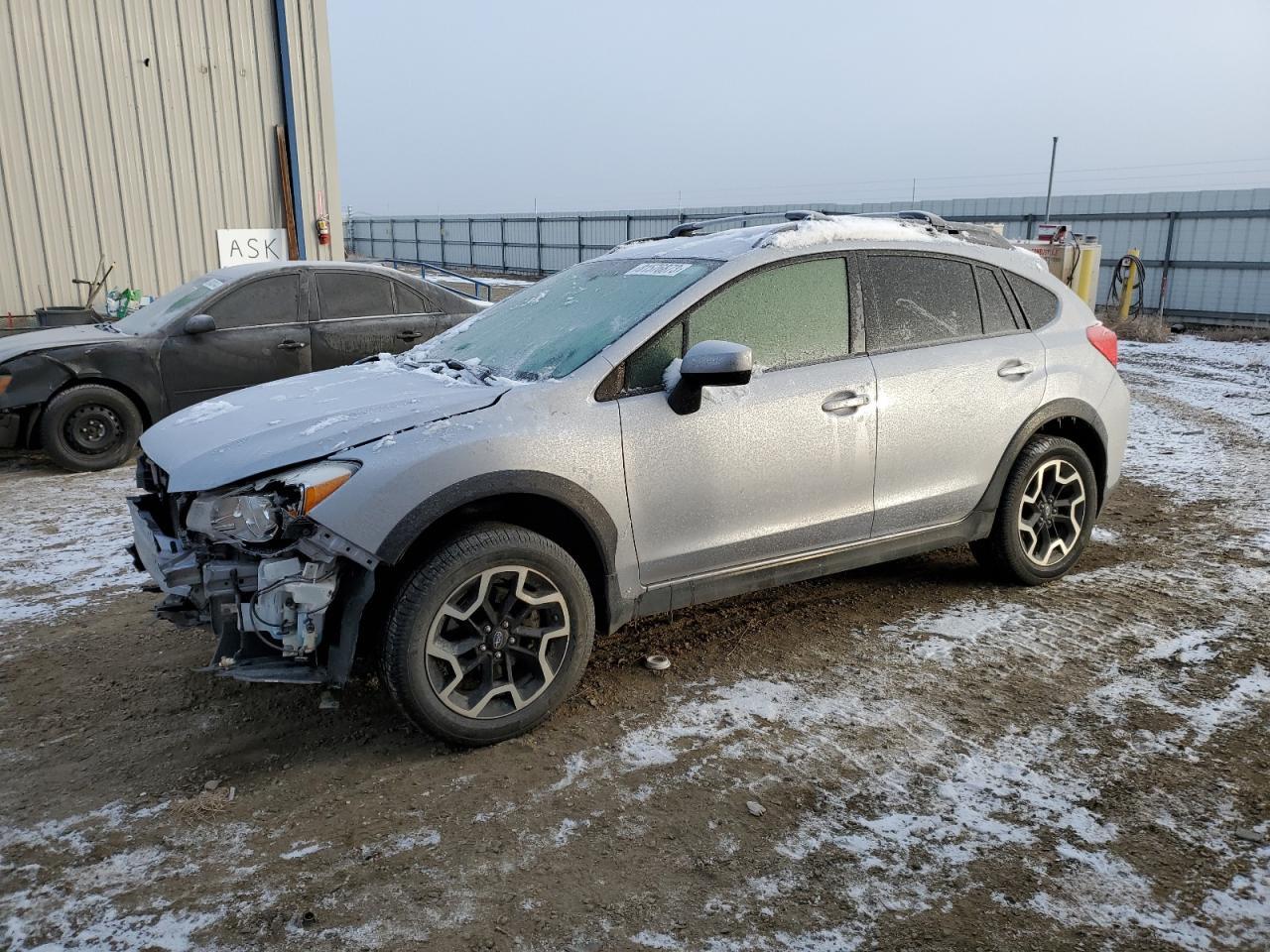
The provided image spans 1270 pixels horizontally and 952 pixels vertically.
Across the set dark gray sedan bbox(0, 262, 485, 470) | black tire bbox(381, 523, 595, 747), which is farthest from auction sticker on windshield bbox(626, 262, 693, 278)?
dark gray sedan bbox(0, 262, 485, 470)

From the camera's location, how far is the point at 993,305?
4426 mm

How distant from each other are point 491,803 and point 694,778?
0.67m

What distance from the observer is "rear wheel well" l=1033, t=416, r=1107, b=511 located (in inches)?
181

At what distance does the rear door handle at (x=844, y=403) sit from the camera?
3816mm

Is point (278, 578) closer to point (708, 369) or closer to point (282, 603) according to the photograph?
point (282, 603)

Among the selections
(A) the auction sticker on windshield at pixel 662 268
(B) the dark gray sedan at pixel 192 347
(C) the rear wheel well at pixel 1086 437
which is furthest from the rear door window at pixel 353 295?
(C) the rear wheel well at pixel 1086 437

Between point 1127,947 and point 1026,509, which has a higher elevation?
point 1026,509

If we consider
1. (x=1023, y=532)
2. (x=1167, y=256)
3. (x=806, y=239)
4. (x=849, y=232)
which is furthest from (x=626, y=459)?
(x=1167, y=256)

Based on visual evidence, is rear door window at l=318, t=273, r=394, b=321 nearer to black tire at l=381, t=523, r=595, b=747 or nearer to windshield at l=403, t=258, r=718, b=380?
windshield at l=403, t=258, r=718, b=380

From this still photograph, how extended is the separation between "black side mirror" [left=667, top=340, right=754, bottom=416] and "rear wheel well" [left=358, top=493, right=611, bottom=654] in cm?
60

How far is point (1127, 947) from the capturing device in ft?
7.59

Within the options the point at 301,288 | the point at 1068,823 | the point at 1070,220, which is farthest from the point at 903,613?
the point at 1070,220

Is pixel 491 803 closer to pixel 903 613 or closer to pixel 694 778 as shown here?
pixel 694 778

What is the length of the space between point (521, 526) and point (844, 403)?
56.9 inches
